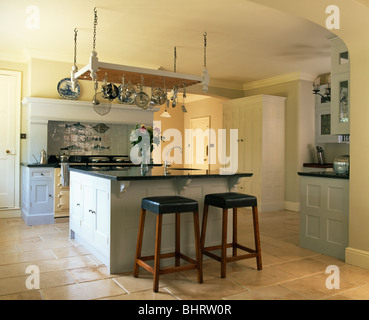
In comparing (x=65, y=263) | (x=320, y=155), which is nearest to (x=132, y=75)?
(x=65, y=263)

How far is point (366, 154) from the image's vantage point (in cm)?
343

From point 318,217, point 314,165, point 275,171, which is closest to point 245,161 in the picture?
point 275,171

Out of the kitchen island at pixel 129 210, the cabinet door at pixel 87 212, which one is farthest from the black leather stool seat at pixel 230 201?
the cabinet door at pixel 87 212

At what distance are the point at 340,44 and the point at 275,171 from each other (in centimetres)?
340

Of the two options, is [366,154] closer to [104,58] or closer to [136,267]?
[136,267]

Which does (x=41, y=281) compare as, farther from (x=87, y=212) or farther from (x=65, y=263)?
(x=87, y=212)

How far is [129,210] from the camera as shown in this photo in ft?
10.7

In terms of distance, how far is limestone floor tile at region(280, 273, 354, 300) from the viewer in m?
2.76

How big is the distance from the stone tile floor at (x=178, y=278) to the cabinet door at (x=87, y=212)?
0.70 ft

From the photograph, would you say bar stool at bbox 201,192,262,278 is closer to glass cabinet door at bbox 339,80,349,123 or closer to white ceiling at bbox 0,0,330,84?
glass cabinet door at bbox 339,80,349,123

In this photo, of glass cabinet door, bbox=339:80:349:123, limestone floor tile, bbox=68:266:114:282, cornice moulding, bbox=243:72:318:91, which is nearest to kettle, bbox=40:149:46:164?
limestone floor tile, bbox=68:266:114:282

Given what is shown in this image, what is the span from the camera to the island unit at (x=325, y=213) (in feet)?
12.2

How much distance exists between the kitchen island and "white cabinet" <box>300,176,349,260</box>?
37.8 inches

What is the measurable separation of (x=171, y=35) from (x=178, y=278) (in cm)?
321
